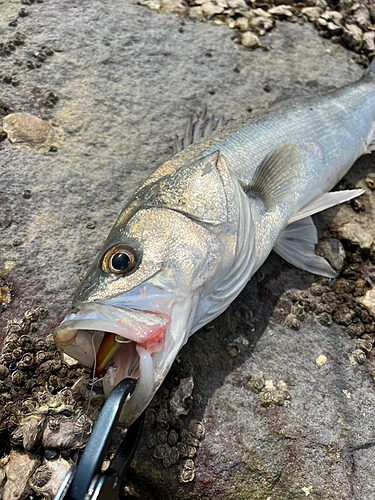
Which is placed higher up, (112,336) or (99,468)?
(112,336)

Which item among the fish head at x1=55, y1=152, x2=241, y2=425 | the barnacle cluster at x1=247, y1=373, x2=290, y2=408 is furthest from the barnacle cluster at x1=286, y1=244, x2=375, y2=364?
the fish head at x1=55, y1=152, x2=241, y2=425

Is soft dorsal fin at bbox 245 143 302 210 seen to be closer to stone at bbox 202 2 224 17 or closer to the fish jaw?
the fish jaw

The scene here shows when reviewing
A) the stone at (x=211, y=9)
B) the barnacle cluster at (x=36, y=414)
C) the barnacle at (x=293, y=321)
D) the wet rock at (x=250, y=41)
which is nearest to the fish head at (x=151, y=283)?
the barnacle cluster at (x=36, y=414)

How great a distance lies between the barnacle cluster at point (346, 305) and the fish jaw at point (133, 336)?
45.4 inches

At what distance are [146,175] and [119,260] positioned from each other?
1463 mm

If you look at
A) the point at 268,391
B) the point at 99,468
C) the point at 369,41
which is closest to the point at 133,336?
the point at 99,468

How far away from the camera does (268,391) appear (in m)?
2.60

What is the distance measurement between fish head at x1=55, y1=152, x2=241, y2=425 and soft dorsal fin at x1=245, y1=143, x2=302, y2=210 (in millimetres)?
421

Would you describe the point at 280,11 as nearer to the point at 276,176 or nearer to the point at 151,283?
the point at 276,176

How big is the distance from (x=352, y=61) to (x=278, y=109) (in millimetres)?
2071

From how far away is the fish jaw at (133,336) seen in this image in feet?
6.23

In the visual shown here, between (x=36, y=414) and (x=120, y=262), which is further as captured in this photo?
(x=36, y=414)

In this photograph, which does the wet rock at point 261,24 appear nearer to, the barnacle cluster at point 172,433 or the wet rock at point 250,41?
the wet rock at point 250,41

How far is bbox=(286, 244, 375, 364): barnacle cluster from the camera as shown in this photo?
2928 mm
